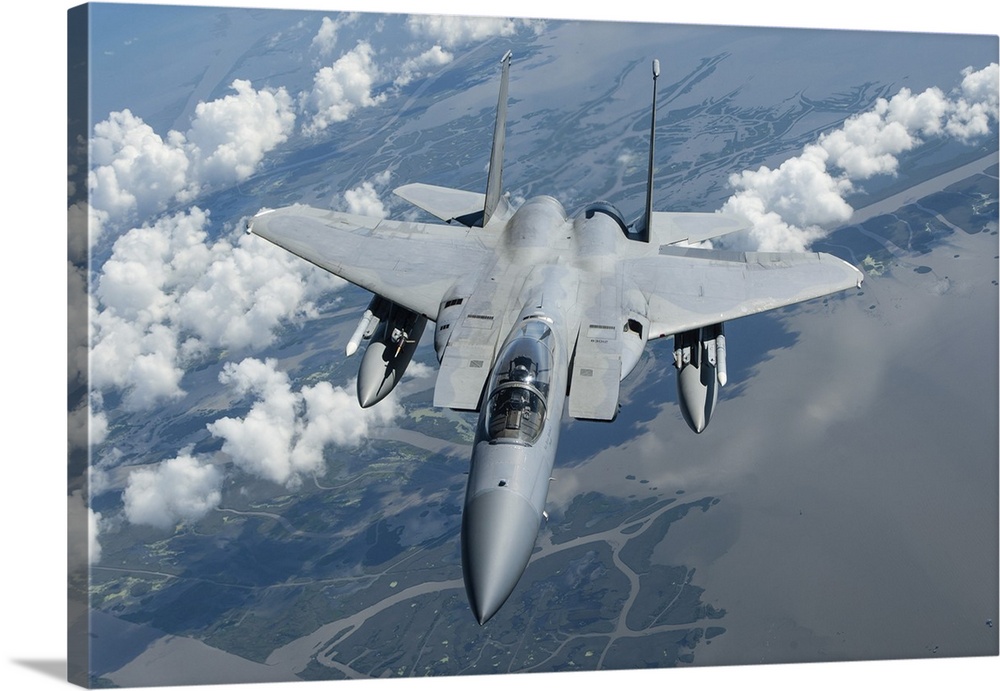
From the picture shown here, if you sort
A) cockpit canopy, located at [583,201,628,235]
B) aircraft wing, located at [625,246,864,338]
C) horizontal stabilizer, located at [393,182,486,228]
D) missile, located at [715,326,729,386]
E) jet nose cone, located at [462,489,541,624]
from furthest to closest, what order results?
horizontal stabilizer, located at [393,182,486,228], cockpit canopy, located at [583,201,628,235], missile, located at [715,326,729,386], aircraft wing, located at [625,246,864,338], jet nose cone, located at [462,489,541,624]

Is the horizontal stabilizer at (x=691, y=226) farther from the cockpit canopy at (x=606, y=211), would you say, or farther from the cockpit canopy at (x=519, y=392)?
the cockpit canopy at (x=519, y=392)

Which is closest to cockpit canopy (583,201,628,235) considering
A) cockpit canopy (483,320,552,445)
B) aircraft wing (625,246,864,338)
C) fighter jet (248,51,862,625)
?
fighter jet (248,51,862,625)

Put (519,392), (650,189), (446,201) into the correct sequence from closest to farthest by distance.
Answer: (519,392), (650,189), (446,201)

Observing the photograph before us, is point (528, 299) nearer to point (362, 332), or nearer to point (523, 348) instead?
point (523, 348)

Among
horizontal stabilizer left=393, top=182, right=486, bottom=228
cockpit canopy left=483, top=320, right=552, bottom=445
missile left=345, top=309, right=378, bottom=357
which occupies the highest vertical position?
horizontal stabilizer left=393, top=182, right=486, bottom=228

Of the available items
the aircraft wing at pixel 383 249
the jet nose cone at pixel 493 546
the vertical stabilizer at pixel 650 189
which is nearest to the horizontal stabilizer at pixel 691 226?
the vertical stabilizer at pixel 650 189

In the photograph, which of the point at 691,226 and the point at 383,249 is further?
the point at 691,226

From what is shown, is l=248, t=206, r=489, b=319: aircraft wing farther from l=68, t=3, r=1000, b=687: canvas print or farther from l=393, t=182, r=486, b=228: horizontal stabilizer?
l=393, t=182, r=486, b=228: horizontal stabilizer

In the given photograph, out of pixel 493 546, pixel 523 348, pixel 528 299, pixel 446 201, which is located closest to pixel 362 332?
pixel 528 299
